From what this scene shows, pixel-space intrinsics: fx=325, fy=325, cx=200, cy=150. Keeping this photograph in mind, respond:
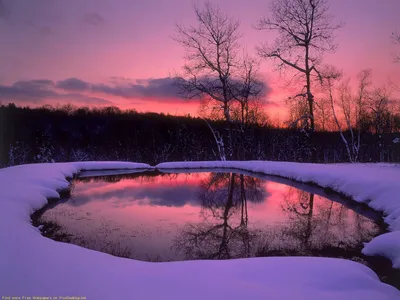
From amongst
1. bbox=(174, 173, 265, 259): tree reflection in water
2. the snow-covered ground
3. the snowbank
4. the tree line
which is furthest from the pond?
the tree line

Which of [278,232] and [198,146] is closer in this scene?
[278,232]

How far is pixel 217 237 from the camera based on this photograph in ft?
18.6

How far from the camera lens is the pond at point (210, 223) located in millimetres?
4957

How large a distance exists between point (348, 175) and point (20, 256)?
29.7 ft

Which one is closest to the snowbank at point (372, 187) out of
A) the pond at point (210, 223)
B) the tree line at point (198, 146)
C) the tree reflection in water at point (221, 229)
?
the pond at point (210, 223)

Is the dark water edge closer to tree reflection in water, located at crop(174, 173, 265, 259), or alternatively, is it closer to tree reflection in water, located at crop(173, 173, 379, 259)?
tree reflection in water, located at crop(173, 173, 379, 259)

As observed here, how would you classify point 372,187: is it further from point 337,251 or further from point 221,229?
point 221,229

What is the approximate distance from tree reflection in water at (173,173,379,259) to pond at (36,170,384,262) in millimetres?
14

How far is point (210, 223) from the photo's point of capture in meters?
6.61

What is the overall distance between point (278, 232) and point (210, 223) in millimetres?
1414

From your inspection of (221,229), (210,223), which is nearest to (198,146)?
(210,223)

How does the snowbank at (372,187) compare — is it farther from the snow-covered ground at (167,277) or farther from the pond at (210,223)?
the pond at (210,223)

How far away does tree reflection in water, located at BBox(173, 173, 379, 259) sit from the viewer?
4902mm

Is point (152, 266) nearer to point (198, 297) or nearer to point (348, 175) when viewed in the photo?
point (198, 297)
